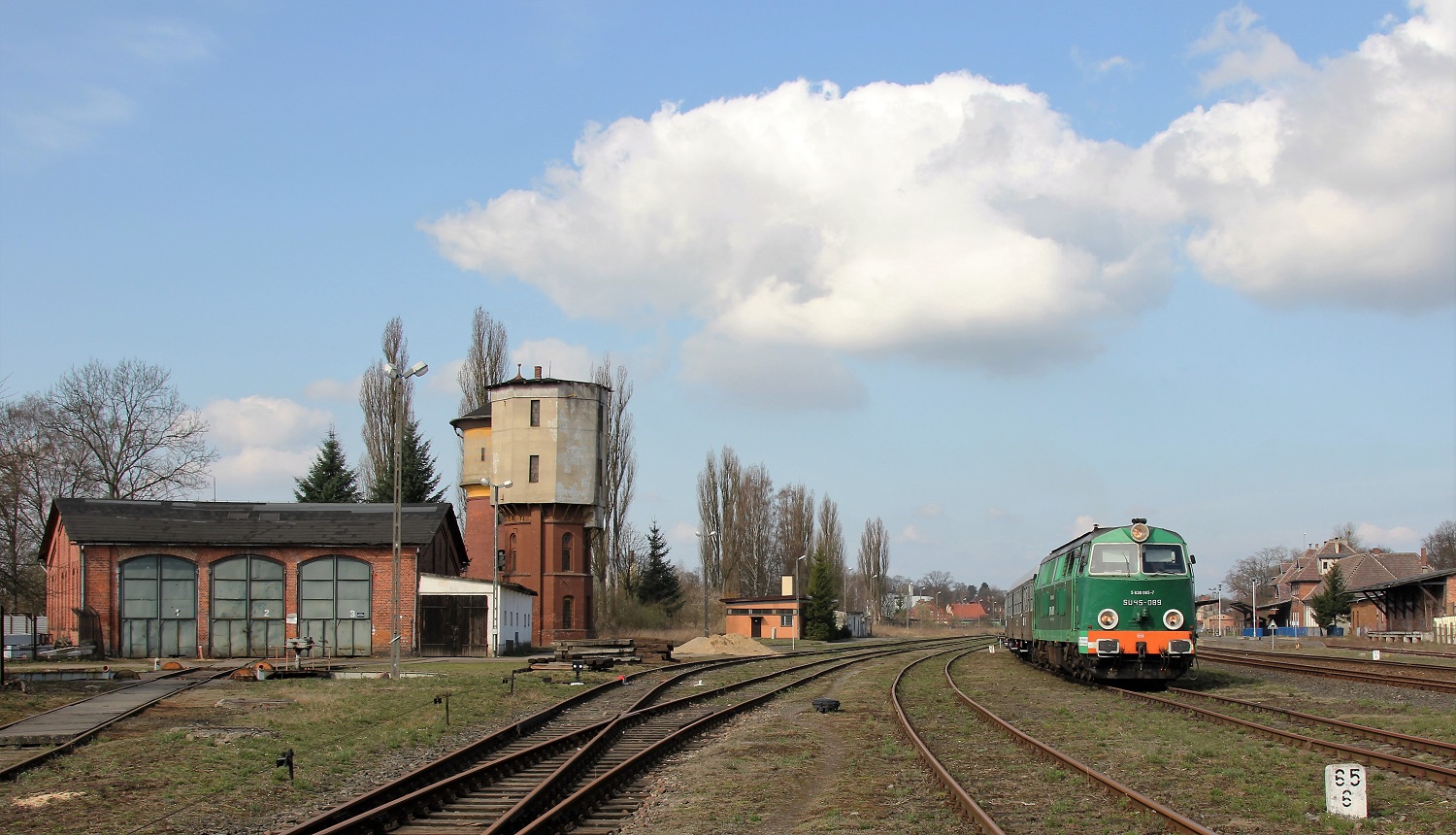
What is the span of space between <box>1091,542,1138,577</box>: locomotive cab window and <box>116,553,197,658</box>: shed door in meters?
32.7

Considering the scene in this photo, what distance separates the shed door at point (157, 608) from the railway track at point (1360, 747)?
1388 inches

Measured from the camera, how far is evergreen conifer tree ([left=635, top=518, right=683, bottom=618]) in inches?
3056

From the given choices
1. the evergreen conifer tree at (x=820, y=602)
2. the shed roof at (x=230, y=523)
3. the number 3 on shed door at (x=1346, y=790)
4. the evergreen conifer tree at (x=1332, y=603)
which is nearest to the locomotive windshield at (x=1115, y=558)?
the number 3 on shed door at (x=1346, y=790)

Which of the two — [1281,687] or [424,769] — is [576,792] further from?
[1281,687]

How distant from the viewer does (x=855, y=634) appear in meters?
89.2

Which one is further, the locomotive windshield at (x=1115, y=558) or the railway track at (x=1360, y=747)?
the locomotive windshield at (x=1115, y=558)

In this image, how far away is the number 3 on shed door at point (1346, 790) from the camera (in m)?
10.3

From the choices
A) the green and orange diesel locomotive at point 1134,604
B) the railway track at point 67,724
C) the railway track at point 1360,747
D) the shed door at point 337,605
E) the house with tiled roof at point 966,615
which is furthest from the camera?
the house with tiled roof at point 966,615

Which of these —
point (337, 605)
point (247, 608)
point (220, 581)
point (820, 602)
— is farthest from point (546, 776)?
point (820, 602)

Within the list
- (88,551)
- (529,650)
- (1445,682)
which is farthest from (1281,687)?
(88,551)

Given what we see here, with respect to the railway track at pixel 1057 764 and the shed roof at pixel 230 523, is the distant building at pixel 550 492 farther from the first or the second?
the railway track at pixel 1057 764

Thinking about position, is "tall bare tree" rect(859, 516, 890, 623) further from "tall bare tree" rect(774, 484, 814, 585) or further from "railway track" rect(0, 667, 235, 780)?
"railway track" rect(0, 667, 235, 780)

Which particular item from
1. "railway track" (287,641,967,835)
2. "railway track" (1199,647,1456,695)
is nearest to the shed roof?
"railway track" (287,641,967,835)

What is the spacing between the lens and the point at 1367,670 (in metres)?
29.1
